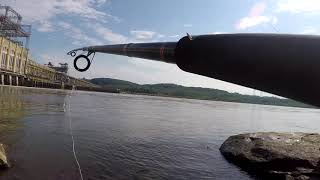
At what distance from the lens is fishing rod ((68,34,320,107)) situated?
2268 millimetres

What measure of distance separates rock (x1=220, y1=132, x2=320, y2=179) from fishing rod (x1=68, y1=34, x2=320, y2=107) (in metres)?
11.0

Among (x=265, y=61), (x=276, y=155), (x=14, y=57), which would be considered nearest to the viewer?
(x=265, y=61)

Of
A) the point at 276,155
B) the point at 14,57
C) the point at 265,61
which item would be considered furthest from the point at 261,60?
the point at 14,57

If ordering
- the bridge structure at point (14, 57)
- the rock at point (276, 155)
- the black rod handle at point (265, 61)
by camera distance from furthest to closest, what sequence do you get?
1. the bridge structure at point (14, 57)
2. the rock at point (276, 155)
3. the black rod handle at point (265, 61)

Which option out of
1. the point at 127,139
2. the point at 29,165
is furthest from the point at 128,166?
the point at 127,139

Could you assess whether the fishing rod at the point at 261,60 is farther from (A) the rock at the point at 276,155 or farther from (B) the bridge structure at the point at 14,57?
(B) the bridge structure at the point at 14,57

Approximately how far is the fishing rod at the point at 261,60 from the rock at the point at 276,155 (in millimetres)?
10955

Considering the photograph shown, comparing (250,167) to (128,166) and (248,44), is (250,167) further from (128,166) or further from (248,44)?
(248,44)

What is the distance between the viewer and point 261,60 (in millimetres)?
2457

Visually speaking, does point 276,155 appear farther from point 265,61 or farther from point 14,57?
point 14,57

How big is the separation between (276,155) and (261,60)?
1460 cm

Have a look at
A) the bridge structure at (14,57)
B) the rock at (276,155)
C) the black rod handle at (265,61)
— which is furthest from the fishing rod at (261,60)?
the bridge structure at (14,57)

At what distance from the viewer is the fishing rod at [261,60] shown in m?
2.27

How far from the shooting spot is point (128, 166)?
15180 mm
